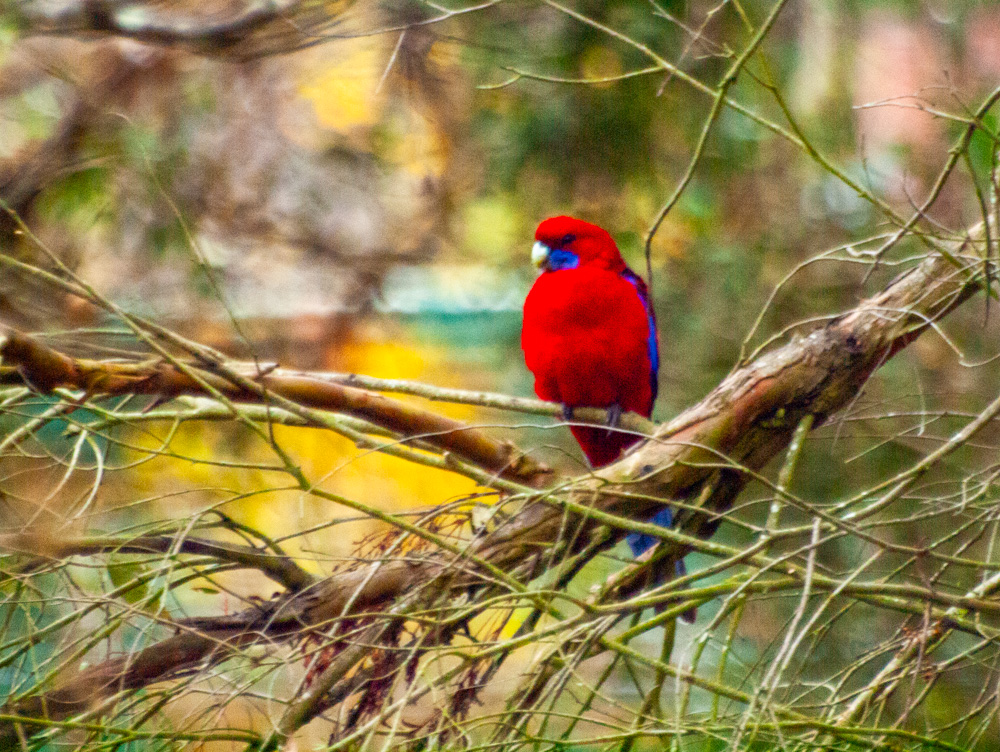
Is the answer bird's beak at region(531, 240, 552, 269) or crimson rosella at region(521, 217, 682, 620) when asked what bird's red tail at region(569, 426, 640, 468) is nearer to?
crimson rosella at region(521, 217, 682, 620)

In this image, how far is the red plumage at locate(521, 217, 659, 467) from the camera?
3002mm

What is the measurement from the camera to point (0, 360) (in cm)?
181

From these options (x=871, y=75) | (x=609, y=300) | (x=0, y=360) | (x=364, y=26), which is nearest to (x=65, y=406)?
(x=0, y=360)

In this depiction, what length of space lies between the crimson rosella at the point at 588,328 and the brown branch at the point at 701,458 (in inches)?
26.2

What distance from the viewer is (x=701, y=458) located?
219 cm

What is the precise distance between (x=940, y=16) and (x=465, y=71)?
2.03m

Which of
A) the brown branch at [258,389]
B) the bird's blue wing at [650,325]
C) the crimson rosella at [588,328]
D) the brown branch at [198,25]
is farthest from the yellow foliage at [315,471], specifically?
the brown branch at [198,25]

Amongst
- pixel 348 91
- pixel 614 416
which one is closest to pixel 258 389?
pixel 614 416

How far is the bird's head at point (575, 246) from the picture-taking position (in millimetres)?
3178

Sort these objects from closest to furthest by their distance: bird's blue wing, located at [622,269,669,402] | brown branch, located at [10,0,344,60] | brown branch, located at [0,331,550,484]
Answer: brown branch, located at [0,331,550,484] < bird's blue wing, located at [622,269,669,402] < brown branch, located at [10,0,344,60]

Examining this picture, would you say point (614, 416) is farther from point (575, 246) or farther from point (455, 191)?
point (455, 191)

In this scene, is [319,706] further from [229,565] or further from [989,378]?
[989,378]

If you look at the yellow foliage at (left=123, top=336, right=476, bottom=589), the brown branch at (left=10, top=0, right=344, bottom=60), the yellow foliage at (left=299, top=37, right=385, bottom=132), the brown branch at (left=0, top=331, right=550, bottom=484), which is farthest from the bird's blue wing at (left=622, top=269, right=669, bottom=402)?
the yellow foliage at (left=299, top=37, right=385, bottom=132)

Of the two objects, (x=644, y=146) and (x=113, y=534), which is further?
(x=644, y=146)
